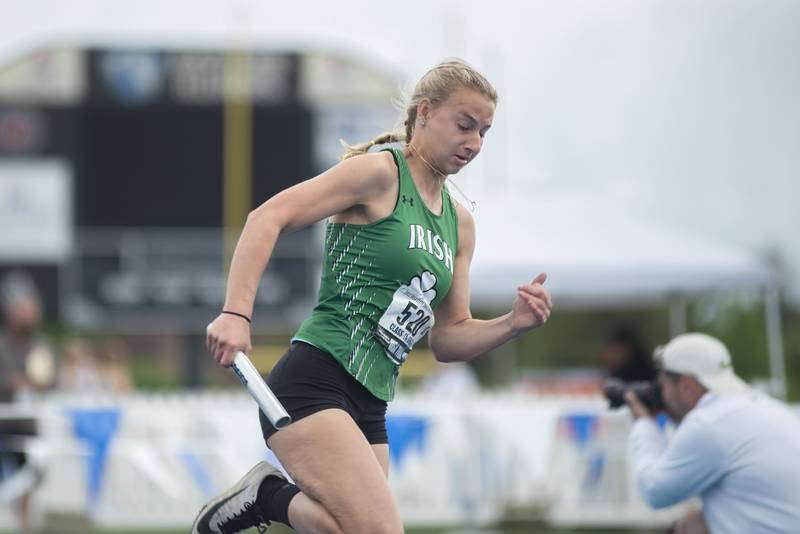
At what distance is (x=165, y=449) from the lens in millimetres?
10836

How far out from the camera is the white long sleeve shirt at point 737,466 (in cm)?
477

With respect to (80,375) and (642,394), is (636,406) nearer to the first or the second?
(642,394)

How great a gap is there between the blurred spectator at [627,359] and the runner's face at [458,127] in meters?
6.74

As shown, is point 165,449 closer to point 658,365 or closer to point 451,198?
point 658,365

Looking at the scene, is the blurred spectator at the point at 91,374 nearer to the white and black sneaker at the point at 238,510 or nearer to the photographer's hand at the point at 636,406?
the photographer's hand at the point at 636,406

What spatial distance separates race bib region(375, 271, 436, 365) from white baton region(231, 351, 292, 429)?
50 cm

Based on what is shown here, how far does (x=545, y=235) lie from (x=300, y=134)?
12109mm

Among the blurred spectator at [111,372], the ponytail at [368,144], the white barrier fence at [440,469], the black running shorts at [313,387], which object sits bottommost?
the blurred spectator at [111,372]

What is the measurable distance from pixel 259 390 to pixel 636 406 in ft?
7.18

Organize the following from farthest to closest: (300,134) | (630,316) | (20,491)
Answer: (630,316), (300,134), (20,491)

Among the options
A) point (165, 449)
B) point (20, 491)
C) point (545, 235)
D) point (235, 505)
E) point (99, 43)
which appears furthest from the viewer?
point (99, 43)

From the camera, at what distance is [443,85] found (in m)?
3.88

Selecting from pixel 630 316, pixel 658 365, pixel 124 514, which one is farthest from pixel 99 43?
pixel 658 365

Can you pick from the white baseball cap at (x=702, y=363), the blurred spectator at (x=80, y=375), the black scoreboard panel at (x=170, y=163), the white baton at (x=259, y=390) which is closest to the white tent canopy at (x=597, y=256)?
the blurred spectator at (x=80, y=375)
